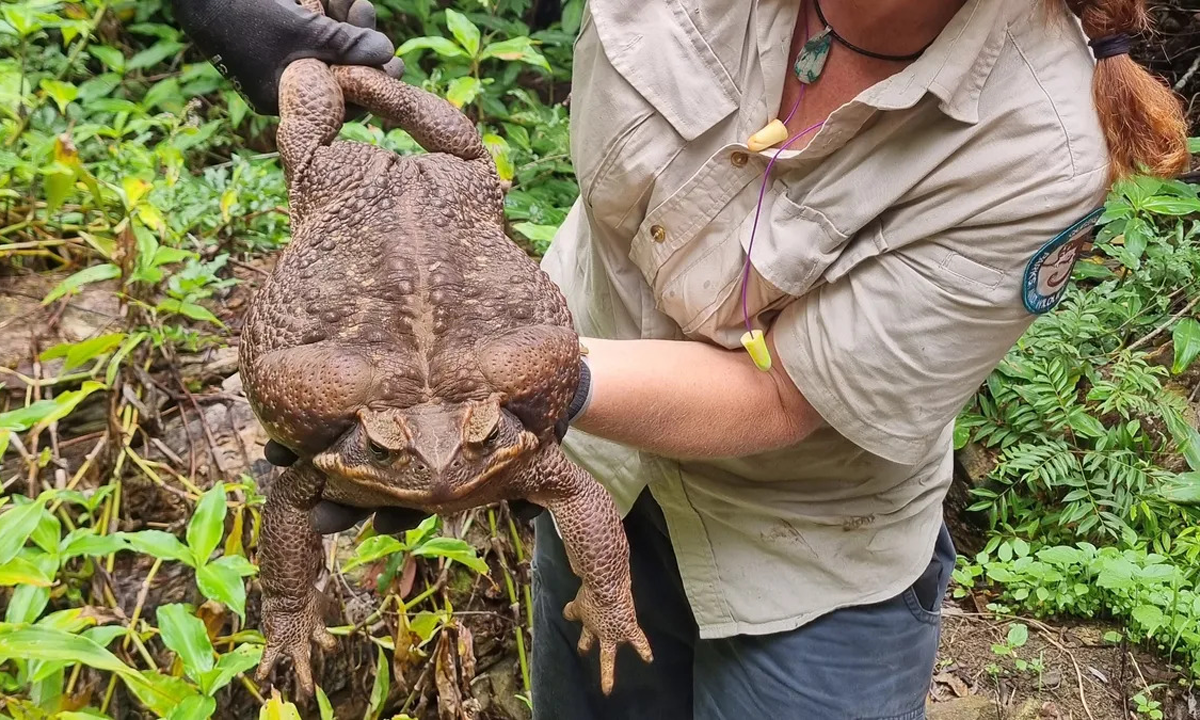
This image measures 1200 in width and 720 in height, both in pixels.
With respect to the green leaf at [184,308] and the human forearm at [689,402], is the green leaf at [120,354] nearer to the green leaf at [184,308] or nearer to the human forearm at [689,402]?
the green leaf at [184,308]

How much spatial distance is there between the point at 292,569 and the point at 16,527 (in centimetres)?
59

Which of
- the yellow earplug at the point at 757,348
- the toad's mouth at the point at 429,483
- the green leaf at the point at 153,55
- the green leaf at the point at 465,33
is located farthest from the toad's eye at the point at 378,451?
the green leaf at the point at 153,55

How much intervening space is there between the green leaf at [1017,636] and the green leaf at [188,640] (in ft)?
8.26

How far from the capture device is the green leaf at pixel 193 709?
1.68 meters

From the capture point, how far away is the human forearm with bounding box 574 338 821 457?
1.53 meters

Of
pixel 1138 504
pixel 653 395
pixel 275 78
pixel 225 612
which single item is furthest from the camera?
pixel 1138 504

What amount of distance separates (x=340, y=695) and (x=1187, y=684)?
8.64 feet

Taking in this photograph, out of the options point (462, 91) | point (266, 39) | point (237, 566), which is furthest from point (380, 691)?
point (462, 91)

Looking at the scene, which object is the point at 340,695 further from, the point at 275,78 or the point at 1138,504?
the point at 1138,504

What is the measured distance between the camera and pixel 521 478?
141 centimetres

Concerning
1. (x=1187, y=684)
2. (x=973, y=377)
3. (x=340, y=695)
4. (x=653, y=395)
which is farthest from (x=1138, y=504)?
(x=340, y=695)

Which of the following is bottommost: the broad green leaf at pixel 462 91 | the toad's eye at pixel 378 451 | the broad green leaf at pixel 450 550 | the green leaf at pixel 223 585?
the broad green leaf at pixel 450 550

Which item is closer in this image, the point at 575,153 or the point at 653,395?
the point at 653,395

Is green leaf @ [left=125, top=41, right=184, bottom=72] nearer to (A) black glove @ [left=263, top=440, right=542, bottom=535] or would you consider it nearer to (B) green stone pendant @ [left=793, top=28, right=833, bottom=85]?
(A) black glove @ [left=263, top=440, right=542, bottom=535]
